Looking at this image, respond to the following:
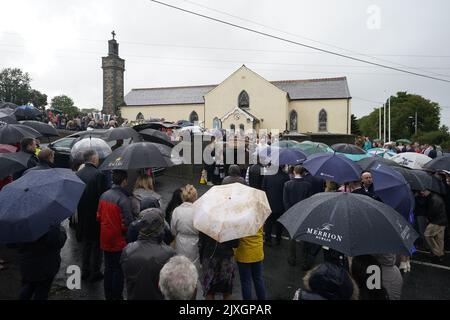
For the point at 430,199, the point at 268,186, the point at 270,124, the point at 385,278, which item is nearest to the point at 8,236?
the point at 385,278

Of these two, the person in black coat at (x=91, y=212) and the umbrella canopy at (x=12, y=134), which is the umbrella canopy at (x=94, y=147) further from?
the person in black coat at (x=91, y=212)

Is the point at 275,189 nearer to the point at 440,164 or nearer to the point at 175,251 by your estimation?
the point at 175,251

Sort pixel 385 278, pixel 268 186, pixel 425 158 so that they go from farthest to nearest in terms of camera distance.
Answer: pixel 425 158 < pixel 268 186 < pixel 385 278

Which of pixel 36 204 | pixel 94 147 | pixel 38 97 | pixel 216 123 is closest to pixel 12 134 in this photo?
pixel 94 147

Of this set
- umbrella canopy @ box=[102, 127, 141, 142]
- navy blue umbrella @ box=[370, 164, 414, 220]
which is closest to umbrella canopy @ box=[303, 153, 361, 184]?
navy blue umbrella @ box=[370, 164, 414, 220]

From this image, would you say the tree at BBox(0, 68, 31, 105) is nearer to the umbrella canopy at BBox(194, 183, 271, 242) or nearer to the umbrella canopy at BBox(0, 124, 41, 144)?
the umbrella canopy at BBox(0, 124, 41, 144)

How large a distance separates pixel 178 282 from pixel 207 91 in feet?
154

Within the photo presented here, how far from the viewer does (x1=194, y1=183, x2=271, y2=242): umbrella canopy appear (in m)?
3.63

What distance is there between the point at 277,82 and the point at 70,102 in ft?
227

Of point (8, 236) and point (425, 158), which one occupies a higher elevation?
point (425, 158)

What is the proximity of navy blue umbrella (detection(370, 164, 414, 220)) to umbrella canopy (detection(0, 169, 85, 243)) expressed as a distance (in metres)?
4.61

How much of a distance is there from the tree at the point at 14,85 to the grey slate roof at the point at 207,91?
21.3m
